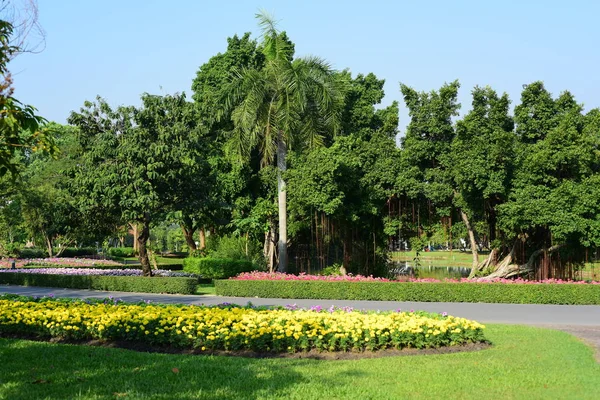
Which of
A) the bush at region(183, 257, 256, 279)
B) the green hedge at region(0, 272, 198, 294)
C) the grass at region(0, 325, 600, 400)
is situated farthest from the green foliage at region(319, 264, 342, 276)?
the grass at region(0, 325, 600, 400)

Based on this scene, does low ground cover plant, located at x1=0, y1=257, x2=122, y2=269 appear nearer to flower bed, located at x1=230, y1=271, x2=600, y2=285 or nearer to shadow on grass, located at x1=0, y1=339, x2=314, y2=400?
flower bed, located at x1=230, y1=271, x2=600, y2=285

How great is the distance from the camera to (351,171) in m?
25.5

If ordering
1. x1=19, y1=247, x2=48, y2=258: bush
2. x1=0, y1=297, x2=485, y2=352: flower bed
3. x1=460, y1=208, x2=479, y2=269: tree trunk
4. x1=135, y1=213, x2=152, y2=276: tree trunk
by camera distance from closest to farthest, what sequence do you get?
x1=0, y1=297, x2=485, y2=352: flower bed → x1=135, y1=213, x2=152, y2=276: tree trunk → x1=460, y1=208, x2=479, y2=269: tree trunk → x1=19, y1=247, x2=48, y2=258: bush

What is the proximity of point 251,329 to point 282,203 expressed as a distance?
17443 mm

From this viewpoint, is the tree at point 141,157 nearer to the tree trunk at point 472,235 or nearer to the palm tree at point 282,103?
the palm tree at point 282,103

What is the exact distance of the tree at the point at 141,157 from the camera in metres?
22.3

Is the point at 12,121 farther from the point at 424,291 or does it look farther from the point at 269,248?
the point at 269,248

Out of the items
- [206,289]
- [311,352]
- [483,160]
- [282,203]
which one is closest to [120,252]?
[282,203]

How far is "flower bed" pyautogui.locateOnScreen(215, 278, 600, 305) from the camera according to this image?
60.5 feet

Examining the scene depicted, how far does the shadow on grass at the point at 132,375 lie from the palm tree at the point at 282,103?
56.3 feet

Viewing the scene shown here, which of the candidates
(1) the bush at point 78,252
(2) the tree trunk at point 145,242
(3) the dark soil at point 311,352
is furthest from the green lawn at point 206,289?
(1) the bush at point 78,252

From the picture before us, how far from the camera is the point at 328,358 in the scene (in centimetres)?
837

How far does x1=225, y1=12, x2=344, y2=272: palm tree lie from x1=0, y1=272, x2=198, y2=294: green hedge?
600cm

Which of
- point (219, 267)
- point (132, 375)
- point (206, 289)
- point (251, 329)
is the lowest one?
point (206, 289)
